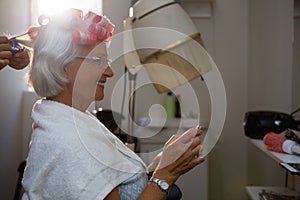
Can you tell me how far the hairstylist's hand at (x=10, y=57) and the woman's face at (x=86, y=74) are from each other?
0.23 metres

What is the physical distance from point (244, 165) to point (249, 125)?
0.92m

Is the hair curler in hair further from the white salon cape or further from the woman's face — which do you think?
the woman's face

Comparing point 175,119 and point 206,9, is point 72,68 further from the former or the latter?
point 206,9

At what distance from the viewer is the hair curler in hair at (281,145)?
124cm

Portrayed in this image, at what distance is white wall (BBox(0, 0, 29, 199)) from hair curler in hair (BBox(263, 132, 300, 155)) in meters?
1.62

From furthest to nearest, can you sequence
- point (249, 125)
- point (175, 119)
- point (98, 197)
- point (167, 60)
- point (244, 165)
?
1. point (244, 165)
2. point (175, 119)
3. point (249, 125)
4. point (167, 60)
5. point (98, 197)

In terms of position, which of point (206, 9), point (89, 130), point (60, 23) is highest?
point (206, 9)

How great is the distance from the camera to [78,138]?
0.90 meters

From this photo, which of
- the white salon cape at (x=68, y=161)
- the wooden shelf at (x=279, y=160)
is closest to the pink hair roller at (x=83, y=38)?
the white salon cape at (x=68, y=161)

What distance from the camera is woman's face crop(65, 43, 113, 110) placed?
39.0 inches

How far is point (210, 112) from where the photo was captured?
7.84 ft

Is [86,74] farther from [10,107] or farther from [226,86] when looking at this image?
[226,86]

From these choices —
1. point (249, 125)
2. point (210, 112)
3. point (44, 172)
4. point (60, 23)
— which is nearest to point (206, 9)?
point (210, 112)

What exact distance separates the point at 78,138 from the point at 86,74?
0.68 feet
